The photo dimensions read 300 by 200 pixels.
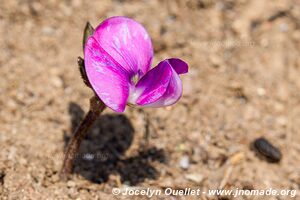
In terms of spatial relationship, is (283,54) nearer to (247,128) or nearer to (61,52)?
(247,128)

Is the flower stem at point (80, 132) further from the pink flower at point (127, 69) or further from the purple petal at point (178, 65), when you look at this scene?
the purple petal at point (178, 65)

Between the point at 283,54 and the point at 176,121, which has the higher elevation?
the point at 283,54

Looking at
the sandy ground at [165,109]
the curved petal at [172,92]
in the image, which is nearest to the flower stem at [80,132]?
the sandy ground at [165,109]

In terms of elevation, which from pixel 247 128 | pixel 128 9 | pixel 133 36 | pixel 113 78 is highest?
pixel 128 9

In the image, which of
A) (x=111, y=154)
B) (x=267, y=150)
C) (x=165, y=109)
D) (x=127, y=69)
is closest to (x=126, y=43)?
(x=127, y=69)

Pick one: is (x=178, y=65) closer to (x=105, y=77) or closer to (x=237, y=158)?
(x=105, y=77)

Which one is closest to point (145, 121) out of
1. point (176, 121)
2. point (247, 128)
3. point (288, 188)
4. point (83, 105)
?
point (176, 121)

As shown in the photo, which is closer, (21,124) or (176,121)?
(21,124)

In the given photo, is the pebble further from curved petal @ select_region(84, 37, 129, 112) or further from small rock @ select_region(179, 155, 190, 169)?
curved petal @ select_region(84, 37, 129, 112)
